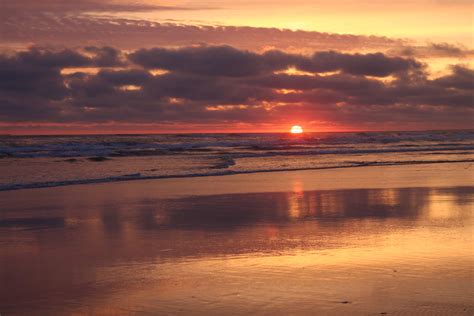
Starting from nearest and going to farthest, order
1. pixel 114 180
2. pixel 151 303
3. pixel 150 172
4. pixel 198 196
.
A: pixel 151 303, pixel 198 196, pixel 114 180, pixel 150 172

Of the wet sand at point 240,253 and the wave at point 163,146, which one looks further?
the wave at point 163,146

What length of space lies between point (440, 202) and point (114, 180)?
38.9 feet

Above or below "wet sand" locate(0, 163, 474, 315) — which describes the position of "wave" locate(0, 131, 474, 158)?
below

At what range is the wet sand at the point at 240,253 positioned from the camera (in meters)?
6.33

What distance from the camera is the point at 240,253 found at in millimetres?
8633

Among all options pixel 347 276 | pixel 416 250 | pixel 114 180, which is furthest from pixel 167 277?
pixel 114 180

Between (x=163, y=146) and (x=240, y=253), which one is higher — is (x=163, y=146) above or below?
below

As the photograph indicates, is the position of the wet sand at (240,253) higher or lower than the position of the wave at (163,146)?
higher

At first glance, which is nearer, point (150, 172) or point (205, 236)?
point (205, 236)

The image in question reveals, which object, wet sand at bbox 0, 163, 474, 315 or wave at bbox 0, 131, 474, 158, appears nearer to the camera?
wet sand at bbox 0, 163, 474, 315

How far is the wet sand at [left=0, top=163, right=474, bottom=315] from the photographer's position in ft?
20.8

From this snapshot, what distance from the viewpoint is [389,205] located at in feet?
44.6

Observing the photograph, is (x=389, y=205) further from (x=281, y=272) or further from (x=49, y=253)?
(x=49, y=253)

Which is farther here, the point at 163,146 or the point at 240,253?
the point at 163,146
